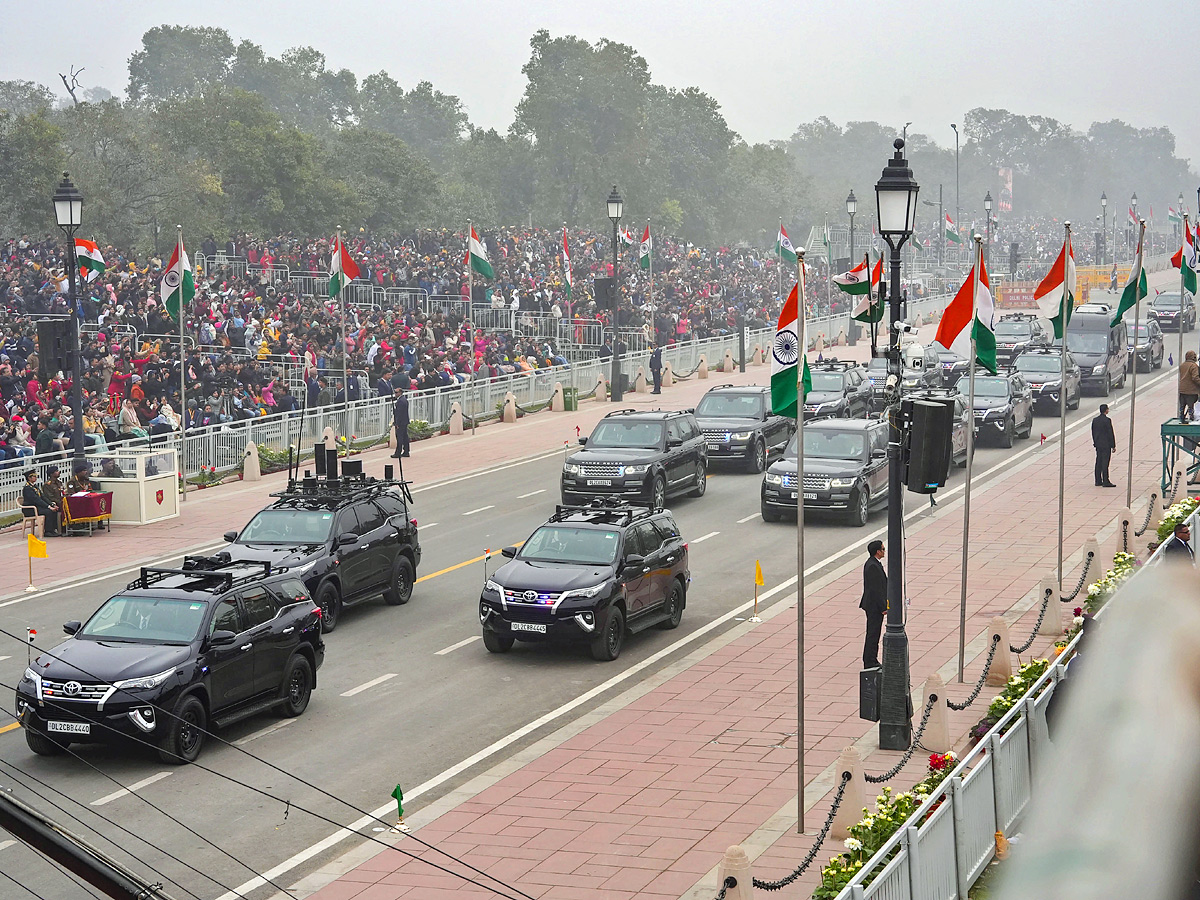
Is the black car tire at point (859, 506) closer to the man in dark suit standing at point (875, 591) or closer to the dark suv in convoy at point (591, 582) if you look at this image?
the dark suv in convoy at point (591, 582)

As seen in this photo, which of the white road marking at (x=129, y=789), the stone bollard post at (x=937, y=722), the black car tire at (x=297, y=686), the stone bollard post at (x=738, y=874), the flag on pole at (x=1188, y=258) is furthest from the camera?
the flag on pole at (x=1188, y=258)

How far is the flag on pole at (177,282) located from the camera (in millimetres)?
34719

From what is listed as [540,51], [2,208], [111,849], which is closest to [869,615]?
[111,849]

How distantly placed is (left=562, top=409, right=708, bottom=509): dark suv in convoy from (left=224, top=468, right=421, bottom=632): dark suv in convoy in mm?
6630

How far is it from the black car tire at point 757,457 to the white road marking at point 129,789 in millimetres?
21844

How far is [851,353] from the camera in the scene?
64.5 m

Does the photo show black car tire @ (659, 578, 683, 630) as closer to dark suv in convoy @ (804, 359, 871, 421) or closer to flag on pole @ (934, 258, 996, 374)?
flag on pole @ (934, 258, 996, 374)

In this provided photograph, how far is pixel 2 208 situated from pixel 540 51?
4673 centimetres

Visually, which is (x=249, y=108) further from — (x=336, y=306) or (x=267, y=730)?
(x=267, y=730)

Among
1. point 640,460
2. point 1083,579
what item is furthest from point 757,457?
point 1083,579

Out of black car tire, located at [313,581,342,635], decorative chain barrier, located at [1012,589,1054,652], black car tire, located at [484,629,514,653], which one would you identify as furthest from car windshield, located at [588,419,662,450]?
decorative chain barrier, located at [1012,589,1054,652]

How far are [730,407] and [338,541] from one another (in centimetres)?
1625

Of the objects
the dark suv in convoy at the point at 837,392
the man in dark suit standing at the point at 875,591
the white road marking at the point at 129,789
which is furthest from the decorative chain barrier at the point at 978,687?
the dark suv in convoy at the point at 837,392

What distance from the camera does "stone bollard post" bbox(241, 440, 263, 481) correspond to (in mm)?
35594
